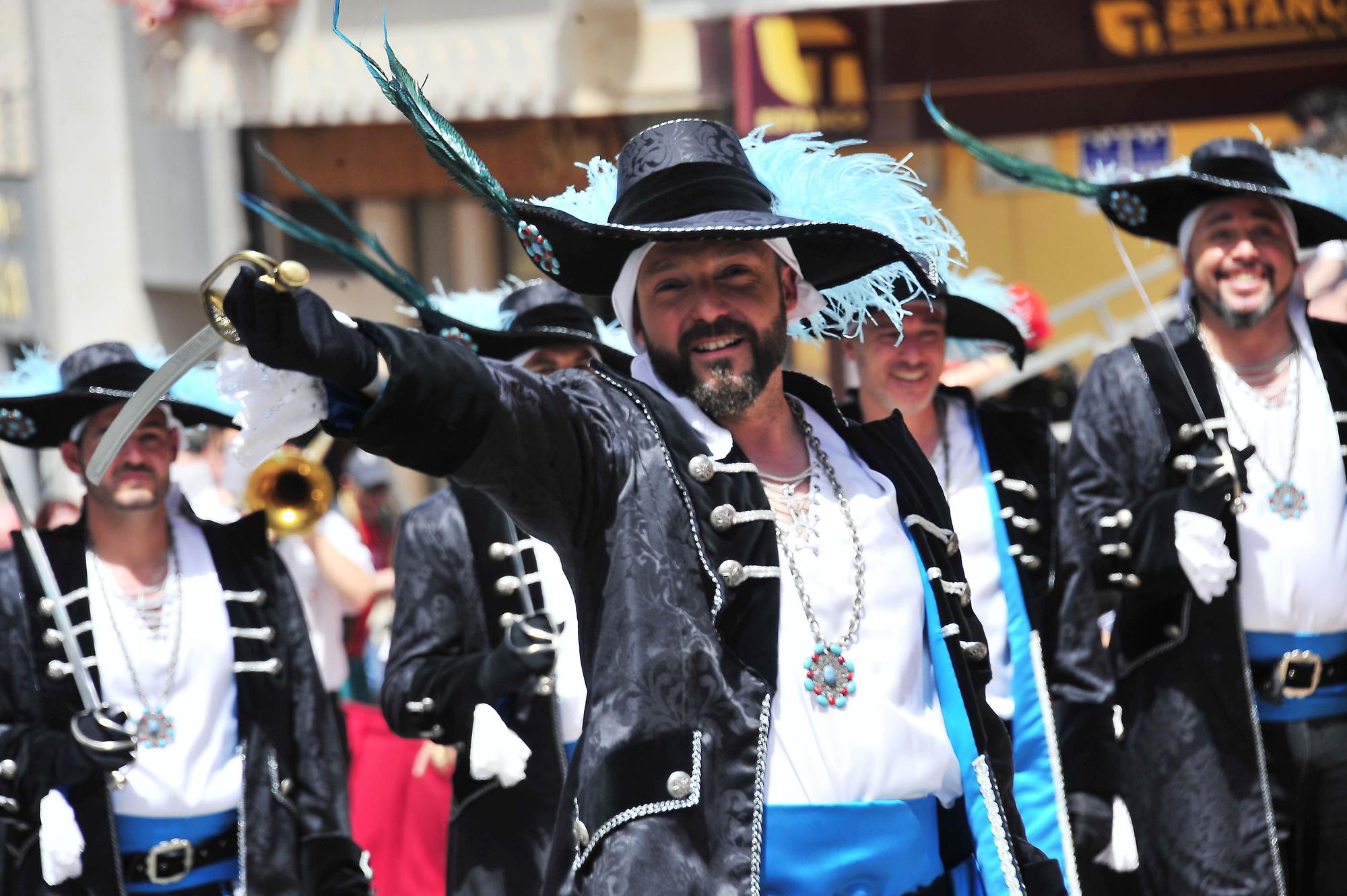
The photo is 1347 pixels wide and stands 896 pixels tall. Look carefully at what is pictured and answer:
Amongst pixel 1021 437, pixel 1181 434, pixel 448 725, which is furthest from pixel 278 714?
pixel 1181 434

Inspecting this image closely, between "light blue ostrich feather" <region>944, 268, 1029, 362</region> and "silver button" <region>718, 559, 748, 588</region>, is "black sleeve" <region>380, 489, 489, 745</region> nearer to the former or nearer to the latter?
"light blue ostrich feather" <region>944, 268, 1029, 362</region>

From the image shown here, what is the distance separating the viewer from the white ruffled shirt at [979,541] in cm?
489

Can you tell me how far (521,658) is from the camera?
4.56 metres

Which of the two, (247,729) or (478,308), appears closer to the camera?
(247,729)

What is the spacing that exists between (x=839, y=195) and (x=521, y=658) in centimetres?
165

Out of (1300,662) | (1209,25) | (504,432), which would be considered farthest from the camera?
(1209,25)

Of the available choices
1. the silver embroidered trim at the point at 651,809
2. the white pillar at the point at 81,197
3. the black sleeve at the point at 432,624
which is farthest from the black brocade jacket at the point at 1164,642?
the white pillar at the point at 81,197

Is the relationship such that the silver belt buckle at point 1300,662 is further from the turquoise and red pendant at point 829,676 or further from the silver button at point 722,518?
the silver button at point 722,518

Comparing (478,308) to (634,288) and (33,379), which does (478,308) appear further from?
(634,288)

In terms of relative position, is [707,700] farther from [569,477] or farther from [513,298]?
[513,298]

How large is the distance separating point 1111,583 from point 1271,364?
78cm

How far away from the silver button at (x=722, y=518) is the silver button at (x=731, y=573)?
0.06m

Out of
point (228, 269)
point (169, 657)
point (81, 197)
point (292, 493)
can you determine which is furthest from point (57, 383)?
point (81, 197)

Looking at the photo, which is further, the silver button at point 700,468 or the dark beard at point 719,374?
the dark beard at point 719,374
